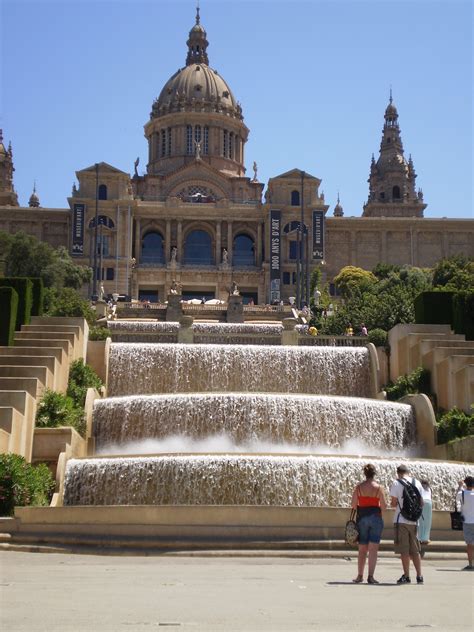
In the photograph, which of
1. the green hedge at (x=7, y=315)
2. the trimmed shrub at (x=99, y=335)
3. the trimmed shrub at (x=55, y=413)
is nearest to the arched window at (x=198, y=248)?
the trimmed shrub at (x=99, y=335)

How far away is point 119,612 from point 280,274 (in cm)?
6863

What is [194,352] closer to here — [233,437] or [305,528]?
[233,437]

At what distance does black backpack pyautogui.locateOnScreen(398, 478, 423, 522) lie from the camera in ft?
37.7

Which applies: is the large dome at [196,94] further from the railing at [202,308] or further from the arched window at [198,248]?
the railing at [202,308]

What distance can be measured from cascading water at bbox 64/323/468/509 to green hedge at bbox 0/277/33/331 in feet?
10.8

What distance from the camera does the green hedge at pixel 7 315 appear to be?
2750 cm

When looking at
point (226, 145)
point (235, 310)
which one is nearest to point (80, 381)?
point (235, 310)

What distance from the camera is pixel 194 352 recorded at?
1195 inches

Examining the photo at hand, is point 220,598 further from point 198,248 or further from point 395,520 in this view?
point 198,248

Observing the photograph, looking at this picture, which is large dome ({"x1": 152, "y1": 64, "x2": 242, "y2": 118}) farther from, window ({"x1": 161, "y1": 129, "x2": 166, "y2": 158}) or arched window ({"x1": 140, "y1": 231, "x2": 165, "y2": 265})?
arched window ({"x1": 140, "y1": 231, "x2": 165, "y2": 265})

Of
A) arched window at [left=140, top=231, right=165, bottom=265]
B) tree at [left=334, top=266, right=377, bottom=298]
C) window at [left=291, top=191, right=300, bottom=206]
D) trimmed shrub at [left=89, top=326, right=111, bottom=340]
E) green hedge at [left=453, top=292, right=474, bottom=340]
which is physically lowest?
trimmed shrub at [left=89, top=326, right=111, bottom=340]

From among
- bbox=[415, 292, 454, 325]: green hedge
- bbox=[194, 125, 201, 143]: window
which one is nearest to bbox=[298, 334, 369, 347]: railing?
bbox=[415, 292, 454, 325]: green hedge

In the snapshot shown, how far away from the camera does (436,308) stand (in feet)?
111

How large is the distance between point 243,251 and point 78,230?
15348 millimetres
